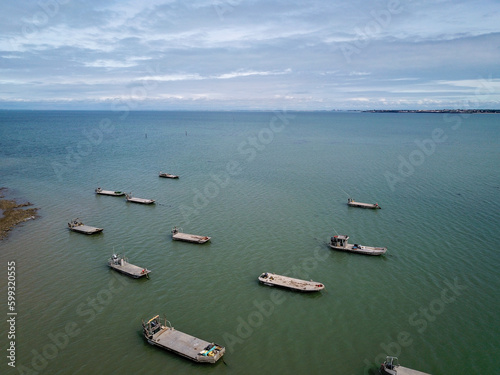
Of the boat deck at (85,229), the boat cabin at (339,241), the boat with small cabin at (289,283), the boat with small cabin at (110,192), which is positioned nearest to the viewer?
the boat with small cabin at (289,283)

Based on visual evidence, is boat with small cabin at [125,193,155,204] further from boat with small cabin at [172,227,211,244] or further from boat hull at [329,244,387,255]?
boat hull at [329,244,387,255]

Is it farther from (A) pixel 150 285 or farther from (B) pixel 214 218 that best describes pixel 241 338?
(B) pixel 214 218

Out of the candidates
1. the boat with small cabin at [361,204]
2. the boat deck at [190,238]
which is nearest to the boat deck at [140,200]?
the boat deck at [190,238]

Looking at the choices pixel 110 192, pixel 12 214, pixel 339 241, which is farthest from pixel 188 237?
pixel 12 214

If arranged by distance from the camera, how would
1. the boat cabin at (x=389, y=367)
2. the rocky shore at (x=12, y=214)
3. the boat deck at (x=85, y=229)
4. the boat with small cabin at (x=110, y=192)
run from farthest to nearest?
the boat with small cabin at (x=110, y=192) < the rocky shore at (x=12, y=214) < the boat deck at (x=85, y=229) < the boat cabin at (x=389, y=367)

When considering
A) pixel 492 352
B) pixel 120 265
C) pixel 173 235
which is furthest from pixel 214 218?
pixel 492 352

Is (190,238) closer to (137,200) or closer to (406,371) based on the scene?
(137,200)

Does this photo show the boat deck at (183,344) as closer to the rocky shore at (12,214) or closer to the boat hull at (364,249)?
the boat hull at (364,249)
